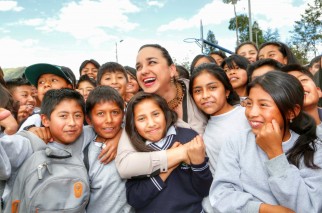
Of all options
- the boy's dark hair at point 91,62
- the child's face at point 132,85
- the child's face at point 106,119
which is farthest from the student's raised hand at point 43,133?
the boy's dark hair at point 91,62

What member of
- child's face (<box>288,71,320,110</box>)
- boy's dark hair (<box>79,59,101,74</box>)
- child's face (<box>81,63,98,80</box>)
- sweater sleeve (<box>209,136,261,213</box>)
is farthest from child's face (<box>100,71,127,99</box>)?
child's face (<box>288,71,320,110</box>)

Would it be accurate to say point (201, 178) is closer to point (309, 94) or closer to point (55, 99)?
point (309, 94)

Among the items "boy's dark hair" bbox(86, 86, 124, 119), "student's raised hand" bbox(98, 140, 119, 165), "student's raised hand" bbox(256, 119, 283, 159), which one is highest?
"boy's dark hair" bbox(86, 86, 124, 119)

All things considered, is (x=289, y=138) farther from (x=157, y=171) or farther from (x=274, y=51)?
(x=274, y=51)

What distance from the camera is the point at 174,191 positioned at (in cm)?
217

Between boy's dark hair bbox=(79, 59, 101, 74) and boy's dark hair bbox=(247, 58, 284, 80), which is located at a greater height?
boy's dark hair bbox=(79, 59, 101, 74)

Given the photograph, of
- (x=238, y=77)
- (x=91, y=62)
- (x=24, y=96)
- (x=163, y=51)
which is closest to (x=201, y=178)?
(x=163, y=51)

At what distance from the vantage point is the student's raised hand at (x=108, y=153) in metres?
2.38

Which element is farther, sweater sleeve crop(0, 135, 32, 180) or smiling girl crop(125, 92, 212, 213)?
smiling girl crop(125, 92, 212, 213)

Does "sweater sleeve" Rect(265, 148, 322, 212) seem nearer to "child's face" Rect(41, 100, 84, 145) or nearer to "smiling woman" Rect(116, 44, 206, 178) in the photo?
"smiling woman" Rect(116, 44, 206, 178)

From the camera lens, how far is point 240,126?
2459mm

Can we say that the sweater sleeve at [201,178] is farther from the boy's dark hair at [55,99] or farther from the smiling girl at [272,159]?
the boy's dark hair at [55,99]

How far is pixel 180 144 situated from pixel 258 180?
64 centimetres

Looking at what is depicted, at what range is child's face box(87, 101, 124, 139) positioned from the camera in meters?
2.56
